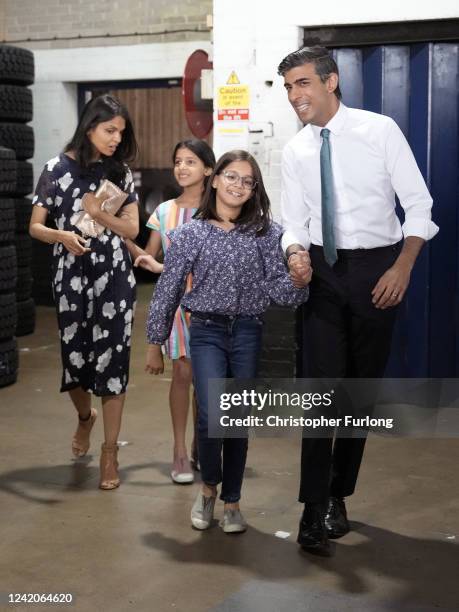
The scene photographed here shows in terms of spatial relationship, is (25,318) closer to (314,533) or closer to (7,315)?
(7,315)

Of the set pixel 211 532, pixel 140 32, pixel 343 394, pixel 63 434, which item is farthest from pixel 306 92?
pixel 140 32

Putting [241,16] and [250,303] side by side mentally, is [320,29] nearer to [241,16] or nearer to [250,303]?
[241,16]

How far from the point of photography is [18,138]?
27.5 ft

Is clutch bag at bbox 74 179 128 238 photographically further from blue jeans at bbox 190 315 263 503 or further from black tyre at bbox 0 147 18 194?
black tyre at bbox 0 147 18 194

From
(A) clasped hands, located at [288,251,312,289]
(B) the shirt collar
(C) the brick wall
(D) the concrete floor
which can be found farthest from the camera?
(C) the brick wall

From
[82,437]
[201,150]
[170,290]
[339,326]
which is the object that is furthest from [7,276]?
[339,326]

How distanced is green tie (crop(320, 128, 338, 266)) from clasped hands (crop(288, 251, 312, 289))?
0.08m

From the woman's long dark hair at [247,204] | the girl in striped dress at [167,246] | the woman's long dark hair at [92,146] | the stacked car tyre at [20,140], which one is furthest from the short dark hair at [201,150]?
the stacked car tyre at [20,140]

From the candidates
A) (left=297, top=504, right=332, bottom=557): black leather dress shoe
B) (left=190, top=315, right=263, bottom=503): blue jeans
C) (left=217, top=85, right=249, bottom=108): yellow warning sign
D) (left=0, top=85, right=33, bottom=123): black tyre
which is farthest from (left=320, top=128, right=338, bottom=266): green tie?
(left=0, top=85, right=33, bottom=123): black tyre

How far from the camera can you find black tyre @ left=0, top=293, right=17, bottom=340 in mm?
6340

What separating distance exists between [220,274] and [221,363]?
326mm

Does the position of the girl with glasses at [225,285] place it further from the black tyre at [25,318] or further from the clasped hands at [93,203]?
the black tyre at [25,318]

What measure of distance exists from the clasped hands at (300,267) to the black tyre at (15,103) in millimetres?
5207

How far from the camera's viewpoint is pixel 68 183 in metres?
4.34
